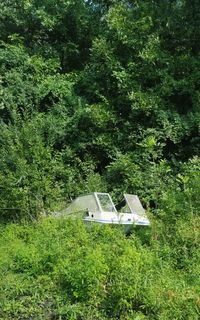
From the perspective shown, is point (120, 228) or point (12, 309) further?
point (120, 228)

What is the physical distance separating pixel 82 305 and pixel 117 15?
7.74 metres

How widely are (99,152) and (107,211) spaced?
128 inches

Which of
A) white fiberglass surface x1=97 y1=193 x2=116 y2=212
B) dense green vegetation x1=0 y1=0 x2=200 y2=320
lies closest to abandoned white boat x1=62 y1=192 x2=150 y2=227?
white fiberglass surface x1=97 y1=193 x2=116 y2=212

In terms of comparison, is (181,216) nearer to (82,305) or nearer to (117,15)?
(82,305)

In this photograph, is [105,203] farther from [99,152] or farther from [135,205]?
[99,152]

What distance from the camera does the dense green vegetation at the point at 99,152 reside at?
15.7ft

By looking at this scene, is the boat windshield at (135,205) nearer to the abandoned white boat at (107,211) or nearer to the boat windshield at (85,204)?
the abandoned white boat at (107,211)

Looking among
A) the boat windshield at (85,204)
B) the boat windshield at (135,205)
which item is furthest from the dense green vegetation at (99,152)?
the boat windshield at (85,204)

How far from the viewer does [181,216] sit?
21.6 ft

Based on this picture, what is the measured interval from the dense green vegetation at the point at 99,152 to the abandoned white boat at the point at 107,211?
10.5 inches

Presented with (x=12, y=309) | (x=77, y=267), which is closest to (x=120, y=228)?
(x=77, y=267)

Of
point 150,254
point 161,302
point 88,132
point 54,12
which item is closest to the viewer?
point 161,302

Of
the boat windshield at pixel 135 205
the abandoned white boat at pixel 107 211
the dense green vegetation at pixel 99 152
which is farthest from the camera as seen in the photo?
the boat windshield at pixel 135 205

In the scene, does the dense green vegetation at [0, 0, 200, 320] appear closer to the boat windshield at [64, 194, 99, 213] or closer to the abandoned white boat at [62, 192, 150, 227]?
the abandoned white boat at [62, 192, 150, 227]
